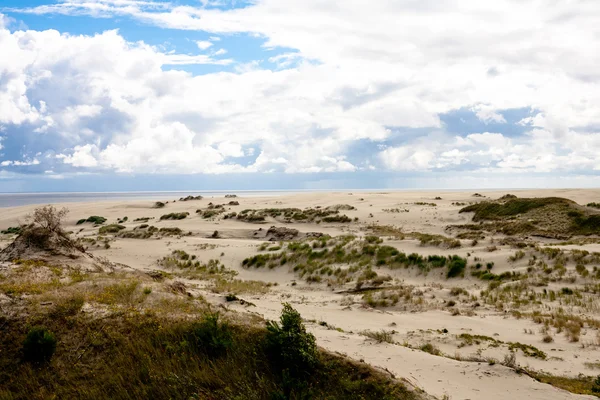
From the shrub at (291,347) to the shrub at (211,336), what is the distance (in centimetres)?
89

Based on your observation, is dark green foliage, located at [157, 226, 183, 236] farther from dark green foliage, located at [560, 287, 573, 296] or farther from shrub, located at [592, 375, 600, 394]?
shrub, located at [592, 375, 600, 394]

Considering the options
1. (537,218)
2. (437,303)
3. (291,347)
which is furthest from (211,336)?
(537,218)

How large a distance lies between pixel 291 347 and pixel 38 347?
5.13m

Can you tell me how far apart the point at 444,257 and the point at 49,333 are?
59.5 ft

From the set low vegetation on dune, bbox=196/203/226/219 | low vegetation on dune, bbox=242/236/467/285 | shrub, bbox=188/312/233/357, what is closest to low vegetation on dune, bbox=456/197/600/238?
low vegetation on dune, bbox=242/236/467/285

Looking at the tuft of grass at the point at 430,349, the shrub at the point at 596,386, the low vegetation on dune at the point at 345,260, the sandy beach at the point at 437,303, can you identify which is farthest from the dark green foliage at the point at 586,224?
the shrub at the point at 596,386

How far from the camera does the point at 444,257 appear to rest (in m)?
21.1

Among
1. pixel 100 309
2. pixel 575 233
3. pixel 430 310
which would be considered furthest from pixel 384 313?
pixel 575 233

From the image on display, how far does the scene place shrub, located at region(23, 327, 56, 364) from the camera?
803 cm

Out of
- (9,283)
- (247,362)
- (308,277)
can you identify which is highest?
(9,283)

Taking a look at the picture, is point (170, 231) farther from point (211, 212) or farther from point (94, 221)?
point (94, 221)

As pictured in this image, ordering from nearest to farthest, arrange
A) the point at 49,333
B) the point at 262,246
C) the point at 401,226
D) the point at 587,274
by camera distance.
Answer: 1. the point at 49,333
2. the point at 587,274
3. the point at 262,246
4. the point at 401,226

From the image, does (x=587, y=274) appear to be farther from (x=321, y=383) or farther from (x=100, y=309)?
(x=100, y=309)

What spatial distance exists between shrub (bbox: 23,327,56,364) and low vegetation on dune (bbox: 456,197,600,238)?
30.5 metres
